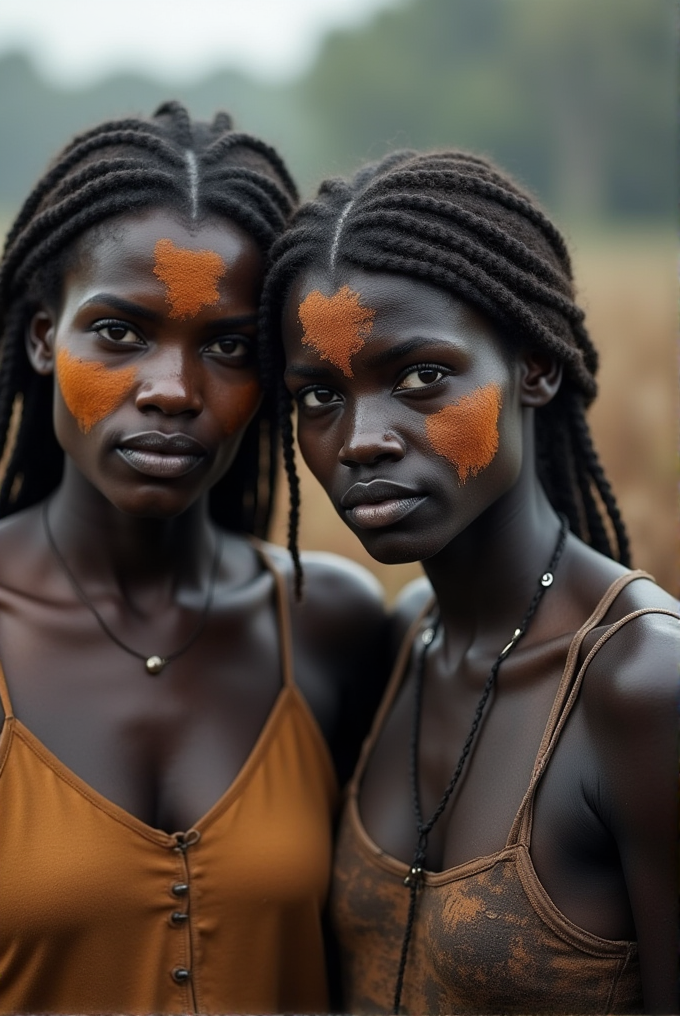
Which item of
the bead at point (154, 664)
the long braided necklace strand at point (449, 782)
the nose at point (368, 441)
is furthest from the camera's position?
the bead at point (154, 664)

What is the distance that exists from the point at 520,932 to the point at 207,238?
1.67m

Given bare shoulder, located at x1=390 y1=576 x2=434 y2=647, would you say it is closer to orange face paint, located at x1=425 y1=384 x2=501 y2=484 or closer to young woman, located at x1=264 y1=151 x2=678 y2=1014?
young woman, located at x1=264 y1=151 x2=678 y2=1014

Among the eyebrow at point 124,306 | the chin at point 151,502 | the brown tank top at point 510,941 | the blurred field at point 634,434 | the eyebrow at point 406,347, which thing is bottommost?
the brown tank top at point 510,941

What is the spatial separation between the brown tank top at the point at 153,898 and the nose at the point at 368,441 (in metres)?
Result: 0.85

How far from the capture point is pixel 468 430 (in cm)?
238

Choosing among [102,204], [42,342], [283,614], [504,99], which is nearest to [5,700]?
[283,614]

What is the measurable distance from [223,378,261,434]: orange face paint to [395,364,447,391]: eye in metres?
0.47

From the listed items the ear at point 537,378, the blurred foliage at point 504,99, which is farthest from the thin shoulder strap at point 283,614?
the blurred foliage at point 504,99

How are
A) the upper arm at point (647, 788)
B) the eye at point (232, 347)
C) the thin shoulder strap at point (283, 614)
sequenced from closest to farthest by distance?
1. the upper arm at point (647, 788)
2. the eye at point (232, 347)
3. the thin shoulder strap at point (283, 614)

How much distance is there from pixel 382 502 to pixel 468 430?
0.79ft

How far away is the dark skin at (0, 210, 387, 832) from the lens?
2566 millimetres

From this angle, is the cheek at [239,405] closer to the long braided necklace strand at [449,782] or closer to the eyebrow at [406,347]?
the eyebrow at [406,347]

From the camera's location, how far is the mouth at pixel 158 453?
253cm

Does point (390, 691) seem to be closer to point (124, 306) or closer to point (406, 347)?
point (406, 347)
